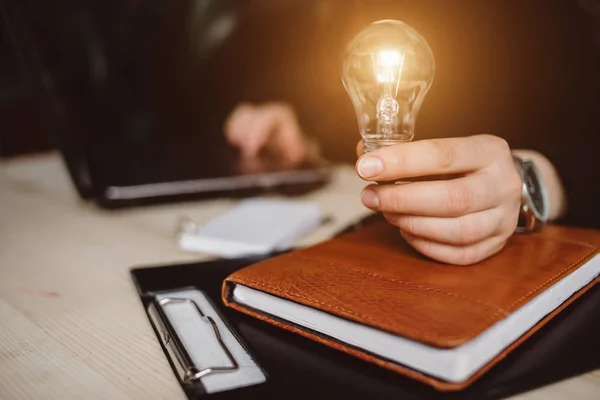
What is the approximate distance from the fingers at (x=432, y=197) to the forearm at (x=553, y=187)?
27 centimetres

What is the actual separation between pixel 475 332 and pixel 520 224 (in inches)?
11.0

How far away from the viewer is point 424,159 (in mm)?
465

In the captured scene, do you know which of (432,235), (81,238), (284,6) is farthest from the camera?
(284,6)

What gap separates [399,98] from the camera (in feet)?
1.69

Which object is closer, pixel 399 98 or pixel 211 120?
pixel 399 98

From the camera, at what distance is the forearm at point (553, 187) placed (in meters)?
0.72

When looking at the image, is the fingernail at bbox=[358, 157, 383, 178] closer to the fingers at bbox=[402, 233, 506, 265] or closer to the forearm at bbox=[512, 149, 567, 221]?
the fingers at bbox=[402, 233, 506, 265]

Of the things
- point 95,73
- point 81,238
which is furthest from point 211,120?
point 81,238

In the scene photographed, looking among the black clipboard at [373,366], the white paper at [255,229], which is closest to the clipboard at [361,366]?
the black clipboard at [373,366]

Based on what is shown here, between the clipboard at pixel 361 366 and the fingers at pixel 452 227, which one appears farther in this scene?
the fingers at pixel 452 227

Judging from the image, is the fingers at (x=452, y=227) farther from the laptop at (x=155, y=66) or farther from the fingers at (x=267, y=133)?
the laptop at (x=155, y=66)

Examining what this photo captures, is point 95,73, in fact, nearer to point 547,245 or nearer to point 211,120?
point 211,120

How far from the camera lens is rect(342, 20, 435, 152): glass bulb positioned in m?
0.48

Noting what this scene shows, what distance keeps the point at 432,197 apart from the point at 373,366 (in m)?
0.16
